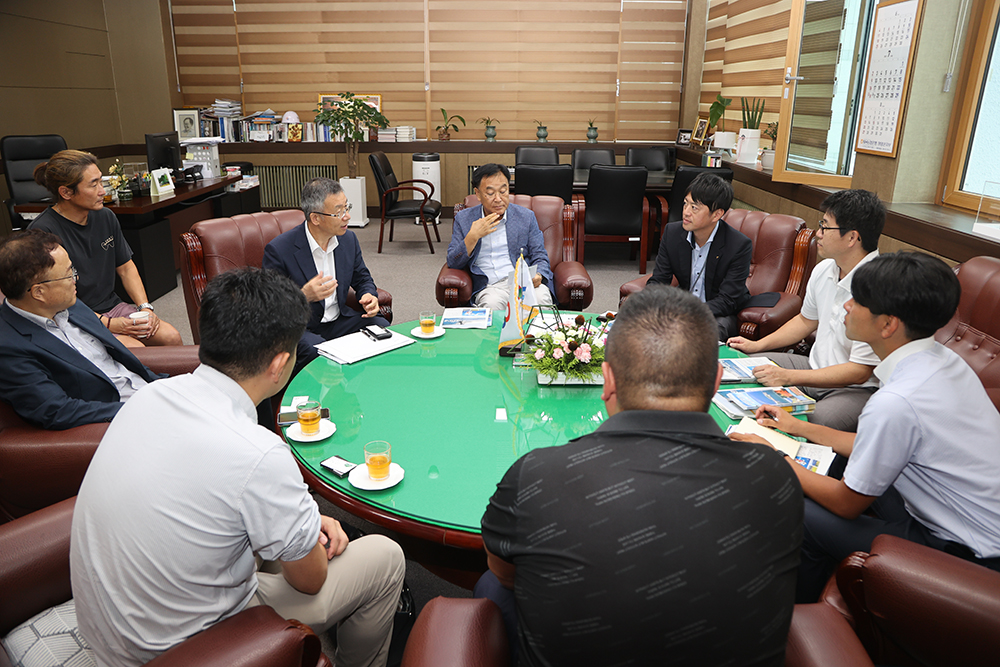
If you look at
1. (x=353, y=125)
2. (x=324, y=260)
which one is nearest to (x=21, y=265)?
(x=324, y=260)

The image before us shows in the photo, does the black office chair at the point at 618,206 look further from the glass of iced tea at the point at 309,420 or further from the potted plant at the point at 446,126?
the glass of iced tea at the point at 309,420

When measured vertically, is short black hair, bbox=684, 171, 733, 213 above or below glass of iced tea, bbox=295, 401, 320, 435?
above

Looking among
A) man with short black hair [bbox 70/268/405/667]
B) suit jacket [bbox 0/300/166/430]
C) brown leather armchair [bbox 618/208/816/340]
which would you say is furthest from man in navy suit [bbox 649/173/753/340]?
suit jacket [bbox 0/300/166/430]

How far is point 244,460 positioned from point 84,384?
4.14 ft

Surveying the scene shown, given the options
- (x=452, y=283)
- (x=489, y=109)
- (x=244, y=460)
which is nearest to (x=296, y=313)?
(x=244, y=460)

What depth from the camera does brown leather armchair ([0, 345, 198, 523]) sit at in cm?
175

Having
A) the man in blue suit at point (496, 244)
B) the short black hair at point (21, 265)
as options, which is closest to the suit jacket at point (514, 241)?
the man in blue suit at point (496, 244)

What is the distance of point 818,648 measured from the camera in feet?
3.81

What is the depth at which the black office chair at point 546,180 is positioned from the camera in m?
5.80

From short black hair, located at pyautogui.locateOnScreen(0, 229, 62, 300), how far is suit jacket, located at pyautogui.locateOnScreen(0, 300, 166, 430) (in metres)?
0.07

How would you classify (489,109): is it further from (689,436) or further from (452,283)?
(689,436)

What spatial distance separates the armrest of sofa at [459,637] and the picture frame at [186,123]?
7781 mm

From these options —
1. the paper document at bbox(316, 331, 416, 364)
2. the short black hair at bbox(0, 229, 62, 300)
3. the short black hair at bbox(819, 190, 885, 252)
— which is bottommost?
the paper document at bbox(316, 331, 416, 364)

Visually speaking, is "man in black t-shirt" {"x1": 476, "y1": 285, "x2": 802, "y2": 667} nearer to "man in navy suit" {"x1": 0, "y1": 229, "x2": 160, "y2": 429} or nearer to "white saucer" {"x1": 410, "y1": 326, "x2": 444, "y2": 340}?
"man in navy suit" {"x1": 0, "y1": 229, "x2": 160, "y2": 429}
